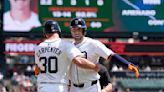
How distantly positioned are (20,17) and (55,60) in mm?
8008

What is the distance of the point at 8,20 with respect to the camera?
1312cm

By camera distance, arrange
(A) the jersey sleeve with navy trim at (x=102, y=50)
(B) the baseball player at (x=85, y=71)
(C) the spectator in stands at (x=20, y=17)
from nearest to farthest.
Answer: (A) the jersey sleeve with navy trim at (x=102, y=50) < (B) the baseball player at (x=85, y=71) < (C) the spectator in stands at (x=20, y=17)

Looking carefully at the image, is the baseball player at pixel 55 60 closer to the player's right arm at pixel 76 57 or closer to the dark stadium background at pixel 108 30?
the player's right arm at pixel 76 57

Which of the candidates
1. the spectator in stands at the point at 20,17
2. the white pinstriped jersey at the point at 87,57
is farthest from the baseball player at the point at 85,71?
the spectator in stands at the point at 20,17

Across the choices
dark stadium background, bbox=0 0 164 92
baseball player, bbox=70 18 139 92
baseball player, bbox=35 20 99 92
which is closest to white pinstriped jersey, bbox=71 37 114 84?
baseball player, bbox=70 18 139 92

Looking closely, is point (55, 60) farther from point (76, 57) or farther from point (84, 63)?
point (84, 63)

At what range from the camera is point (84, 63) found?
214 inches

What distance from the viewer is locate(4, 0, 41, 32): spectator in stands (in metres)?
13.1

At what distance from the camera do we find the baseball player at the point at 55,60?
5.30 m

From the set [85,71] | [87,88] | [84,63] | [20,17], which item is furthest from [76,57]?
[20,17]

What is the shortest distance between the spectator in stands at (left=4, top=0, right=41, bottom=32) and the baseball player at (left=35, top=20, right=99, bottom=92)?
308 inches

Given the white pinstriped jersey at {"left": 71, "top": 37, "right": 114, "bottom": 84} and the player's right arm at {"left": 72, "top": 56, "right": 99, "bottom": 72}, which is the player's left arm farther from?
the white pinstriped jersey at {"left": 71, "top": 37, "right": 114, "bottom": 84}

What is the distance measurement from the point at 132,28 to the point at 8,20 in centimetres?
294

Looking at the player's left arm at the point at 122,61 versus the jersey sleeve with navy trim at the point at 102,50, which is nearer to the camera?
the player's left arm at the point at 122,61
